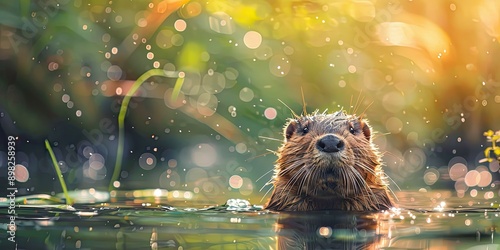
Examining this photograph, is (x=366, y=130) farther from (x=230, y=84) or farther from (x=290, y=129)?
(x=230, y=84)

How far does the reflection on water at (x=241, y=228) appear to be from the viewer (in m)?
4.40

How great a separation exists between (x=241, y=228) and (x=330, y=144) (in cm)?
109

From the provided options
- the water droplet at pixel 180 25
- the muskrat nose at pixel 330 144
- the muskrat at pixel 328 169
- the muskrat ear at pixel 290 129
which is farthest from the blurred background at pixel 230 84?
the muskrat nose at pixel 330 144

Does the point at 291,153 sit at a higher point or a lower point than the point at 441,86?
lower

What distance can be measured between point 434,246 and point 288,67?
253 inches

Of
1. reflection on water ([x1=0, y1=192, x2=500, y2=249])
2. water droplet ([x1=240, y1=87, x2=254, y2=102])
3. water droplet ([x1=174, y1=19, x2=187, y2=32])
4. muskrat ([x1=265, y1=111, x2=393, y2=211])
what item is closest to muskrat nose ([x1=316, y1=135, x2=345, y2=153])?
muskrat ([x1=265, y1=111, x2=393, y2=211])

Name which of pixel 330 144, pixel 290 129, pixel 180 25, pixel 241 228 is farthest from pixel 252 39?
pixel 241 228

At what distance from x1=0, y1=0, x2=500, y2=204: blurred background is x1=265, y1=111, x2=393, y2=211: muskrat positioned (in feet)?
6.88

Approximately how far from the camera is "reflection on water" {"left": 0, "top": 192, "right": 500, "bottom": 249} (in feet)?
14.4

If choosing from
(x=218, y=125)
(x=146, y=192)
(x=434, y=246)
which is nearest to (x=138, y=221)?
(x=434, y=246)

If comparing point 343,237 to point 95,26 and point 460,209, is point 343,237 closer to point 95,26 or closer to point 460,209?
point 460,209

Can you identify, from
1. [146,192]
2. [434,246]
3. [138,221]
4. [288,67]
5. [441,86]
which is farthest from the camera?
[441,86]

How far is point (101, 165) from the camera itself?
10727 mm

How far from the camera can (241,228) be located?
5.21 m
